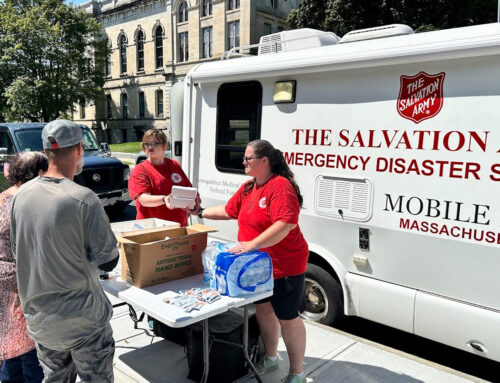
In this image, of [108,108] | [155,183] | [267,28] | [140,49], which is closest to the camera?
[155,183]

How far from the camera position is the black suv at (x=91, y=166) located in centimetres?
822

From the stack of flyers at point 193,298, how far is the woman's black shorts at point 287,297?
1.42 ft

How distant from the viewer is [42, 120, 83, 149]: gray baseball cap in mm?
1937

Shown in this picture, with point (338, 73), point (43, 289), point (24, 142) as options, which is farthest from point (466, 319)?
point (24, 142)

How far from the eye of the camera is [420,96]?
9.98 feet

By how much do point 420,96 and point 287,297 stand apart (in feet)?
5.62

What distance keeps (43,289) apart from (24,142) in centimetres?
733

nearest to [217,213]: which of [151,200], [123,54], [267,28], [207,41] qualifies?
[151,200]

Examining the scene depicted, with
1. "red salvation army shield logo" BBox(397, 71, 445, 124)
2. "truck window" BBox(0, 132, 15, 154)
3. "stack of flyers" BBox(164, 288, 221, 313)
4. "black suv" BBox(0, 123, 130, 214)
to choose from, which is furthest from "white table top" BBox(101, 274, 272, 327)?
"truck window" BBox(0, 132, 15, 154)

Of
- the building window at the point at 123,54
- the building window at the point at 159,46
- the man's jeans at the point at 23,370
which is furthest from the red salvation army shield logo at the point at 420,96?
the building window at the point at 123,54

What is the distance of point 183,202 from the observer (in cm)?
313

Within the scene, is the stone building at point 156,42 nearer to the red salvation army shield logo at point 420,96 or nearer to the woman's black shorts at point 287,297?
the red salvation army shield logo at point 420,96

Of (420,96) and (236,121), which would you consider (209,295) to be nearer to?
(420,96)

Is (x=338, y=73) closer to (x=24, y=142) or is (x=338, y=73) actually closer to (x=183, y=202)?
(x=183, y=202)
